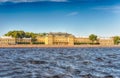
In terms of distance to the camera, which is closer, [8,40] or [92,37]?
[8,40]

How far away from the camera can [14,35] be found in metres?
173

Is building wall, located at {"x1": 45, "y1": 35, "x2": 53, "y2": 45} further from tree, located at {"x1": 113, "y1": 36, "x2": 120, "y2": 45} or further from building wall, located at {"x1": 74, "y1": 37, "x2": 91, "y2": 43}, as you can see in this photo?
tree, located at {"x1": 113, "y1": 36, "x2": 120, "y2": 45}

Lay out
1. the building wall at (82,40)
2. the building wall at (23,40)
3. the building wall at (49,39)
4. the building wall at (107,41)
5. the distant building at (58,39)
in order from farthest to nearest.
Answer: the building wall at (107,41) → the building wall at (82,40) → the building wall at (23,40) → the distant building at (58,39) → the building wall at (49,39)

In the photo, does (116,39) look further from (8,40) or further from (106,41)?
(8,40)

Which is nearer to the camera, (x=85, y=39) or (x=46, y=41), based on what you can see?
(x=46, y=41)

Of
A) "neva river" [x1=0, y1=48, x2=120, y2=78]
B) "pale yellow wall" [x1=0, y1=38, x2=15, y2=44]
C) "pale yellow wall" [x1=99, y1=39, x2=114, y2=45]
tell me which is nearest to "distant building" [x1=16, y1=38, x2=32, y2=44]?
"pale yellow wall" [x1=0, y1=38, x2=15, y2=44]

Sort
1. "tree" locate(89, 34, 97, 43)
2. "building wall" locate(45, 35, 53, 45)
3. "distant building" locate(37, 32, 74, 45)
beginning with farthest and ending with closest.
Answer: "tree" locate(89, 34, 97, 43) → "distant building" locate(37, 32, 74, 45) → "building wall" locate(45, 35, 53, 45)

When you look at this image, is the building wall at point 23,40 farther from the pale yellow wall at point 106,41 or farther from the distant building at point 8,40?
the pale yellow wall at point 106,41

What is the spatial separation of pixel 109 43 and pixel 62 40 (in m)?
31.4

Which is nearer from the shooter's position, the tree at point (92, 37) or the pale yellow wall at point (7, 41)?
the pale yellow wall at point (7, 41)

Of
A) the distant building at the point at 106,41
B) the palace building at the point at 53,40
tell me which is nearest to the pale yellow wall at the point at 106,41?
the distant building at the point at 106,41

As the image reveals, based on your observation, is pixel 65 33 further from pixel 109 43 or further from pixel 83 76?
pixel 83 76

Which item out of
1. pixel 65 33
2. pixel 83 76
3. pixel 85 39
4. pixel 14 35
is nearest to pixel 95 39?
pixel 85 39

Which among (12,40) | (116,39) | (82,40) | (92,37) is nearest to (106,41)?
(116,39)
